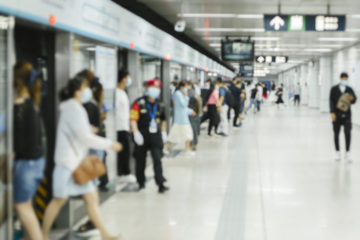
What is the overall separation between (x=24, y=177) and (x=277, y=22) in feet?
30.0

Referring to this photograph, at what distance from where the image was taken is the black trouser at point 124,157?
733cm

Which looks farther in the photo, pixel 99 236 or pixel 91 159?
pixel 99 236

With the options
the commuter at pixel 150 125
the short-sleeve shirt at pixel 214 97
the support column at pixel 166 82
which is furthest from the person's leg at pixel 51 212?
the short-sleeve shirt at pixel 214 97

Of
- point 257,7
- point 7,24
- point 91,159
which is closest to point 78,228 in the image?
point 91,159

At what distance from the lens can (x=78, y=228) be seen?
5.18m

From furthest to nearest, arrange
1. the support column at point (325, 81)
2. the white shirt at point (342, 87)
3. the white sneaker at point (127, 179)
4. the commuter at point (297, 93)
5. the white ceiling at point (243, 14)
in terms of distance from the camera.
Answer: the commuter at point (297, 93) → the support column at point (325, 81) → the white ceiling at point (243, 14) → the white shirt at point (342, 87) → the white sneaker at point (127, 179)

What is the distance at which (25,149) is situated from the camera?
153 inches

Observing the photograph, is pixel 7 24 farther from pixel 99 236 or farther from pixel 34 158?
pixel 99 236

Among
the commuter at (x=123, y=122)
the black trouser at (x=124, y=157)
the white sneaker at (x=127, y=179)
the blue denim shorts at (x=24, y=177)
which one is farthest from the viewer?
the white sneaker at (x=127, y=179)

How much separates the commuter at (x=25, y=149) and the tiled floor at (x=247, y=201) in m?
1.32

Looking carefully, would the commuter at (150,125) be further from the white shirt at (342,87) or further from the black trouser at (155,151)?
the white shirt at (342,87)

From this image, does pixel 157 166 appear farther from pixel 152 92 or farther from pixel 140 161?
pixel 152 92

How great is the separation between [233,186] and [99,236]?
286cm

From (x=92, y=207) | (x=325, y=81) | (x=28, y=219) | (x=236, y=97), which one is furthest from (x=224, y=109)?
(x=325, y=81)
